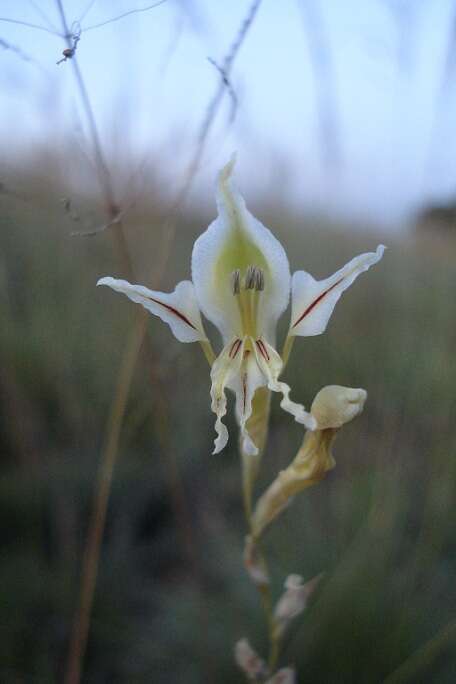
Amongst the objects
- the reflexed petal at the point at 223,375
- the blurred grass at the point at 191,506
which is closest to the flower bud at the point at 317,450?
the reflexed petal at the point at 223,375

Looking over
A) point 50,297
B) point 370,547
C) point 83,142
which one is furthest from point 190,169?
point 50,297

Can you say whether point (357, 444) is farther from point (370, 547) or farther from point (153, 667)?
point (153, 667)

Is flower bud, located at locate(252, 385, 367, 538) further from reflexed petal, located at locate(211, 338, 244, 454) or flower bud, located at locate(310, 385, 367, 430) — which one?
reflexed petal, located at locate(211, 338, 244, 454)

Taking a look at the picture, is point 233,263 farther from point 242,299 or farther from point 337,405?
point 337,405

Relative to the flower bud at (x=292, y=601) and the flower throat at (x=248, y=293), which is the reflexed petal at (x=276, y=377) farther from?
the flower bud at (x=292, y=601)

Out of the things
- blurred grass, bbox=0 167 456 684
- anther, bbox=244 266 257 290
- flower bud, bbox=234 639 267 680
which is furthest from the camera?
blurred grass, bbox=0 167 456 684

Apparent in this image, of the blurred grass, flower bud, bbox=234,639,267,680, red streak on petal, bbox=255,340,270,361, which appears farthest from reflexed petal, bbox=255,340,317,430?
the blurred grass
